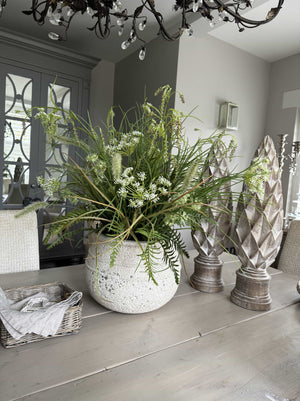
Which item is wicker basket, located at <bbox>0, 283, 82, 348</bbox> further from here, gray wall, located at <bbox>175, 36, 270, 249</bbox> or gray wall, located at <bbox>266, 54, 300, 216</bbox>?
gray wall, located at <bbox>266, 54, 300, 216</bbox>

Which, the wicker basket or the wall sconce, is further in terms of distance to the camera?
the wall sconce

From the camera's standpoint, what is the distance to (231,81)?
9.98 ft

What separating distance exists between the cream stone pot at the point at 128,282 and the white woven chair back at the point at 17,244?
59 cm

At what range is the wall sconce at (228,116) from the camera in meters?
2.90

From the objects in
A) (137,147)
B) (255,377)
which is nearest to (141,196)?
(137,147)

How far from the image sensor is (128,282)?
0.74 metres

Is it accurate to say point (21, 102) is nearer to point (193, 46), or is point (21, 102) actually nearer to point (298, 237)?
point (193, 46)

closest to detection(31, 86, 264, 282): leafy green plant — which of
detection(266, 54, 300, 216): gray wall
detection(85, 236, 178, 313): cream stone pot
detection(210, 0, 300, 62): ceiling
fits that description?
detection(85, 236, 178, 313): cream stone pot

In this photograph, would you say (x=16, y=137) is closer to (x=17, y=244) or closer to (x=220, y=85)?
(x=17, y=244)

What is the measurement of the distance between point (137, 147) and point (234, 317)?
551 mm

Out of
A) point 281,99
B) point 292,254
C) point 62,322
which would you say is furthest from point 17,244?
point 281,99

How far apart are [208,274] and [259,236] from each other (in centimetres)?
24

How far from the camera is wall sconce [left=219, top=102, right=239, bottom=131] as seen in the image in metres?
2.90

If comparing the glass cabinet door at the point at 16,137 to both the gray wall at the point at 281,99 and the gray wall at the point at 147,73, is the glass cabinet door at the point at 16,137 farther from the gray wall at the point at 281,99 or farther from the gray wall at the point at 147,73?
the gray wall at the point at 281,99
